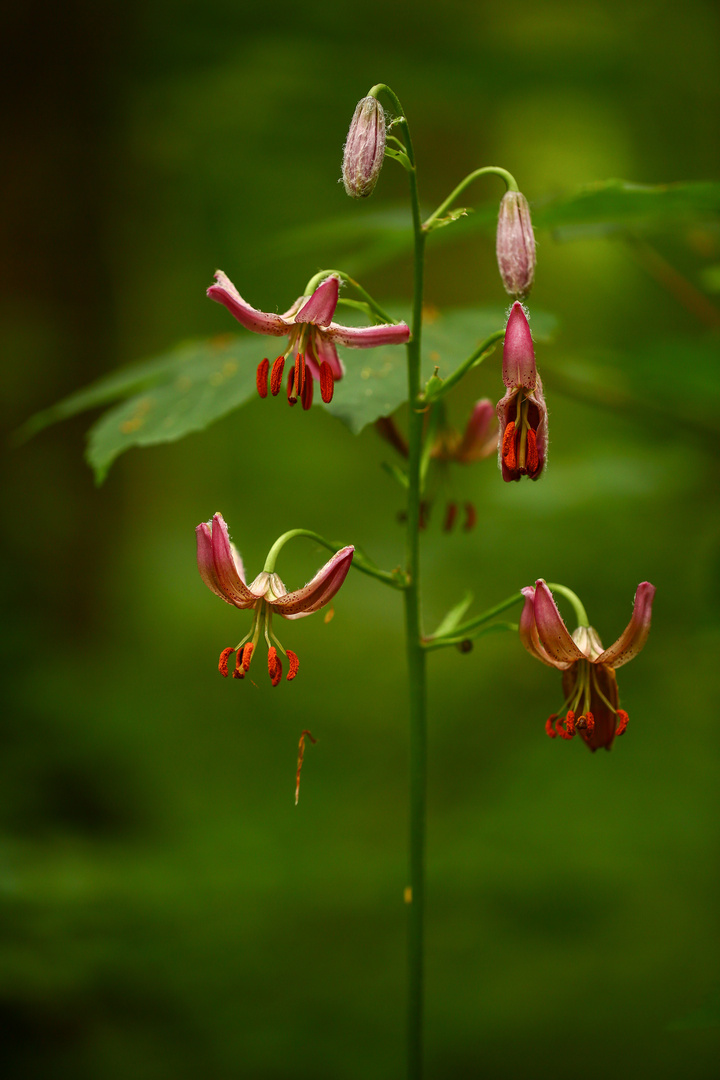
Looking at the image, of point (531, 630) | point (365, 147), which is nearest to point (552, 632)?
point (531, 630)

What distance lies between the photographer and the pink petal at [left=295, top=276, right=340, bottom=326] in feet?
4.39

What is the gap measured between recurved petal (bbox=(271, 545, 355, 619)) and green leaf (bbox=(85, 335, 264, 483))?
0.57 meters

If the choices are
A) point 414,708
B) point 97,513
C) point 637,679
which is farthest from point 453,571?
point 414,708

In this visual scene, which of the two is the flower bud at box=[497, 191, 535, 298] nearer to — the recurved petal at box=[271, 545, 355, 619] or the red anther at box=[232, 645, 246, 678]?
the recurved petal at box=[271, 545, 355, 619]

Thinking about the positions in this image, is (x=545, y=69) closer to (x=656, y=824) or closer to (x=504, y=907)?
(x=656, y=824)

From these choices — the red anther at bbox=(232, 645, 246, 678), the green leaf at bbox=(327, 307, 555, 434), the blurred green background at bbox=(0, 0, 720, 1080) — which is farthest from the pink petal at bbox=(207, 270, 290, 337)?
the blurred green background at bbox=(0, 0, 720, 1080)

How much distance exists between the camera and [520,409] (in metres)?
1.32

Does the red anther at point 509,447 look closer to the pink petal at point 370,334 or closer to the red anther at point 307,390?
the pink petal at point 370,334

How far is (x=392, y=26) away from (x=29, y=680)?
18.6ft

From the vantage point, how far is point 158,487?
8.59 metres

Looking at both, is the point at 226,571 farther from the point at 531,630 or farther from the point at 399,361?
the point at 399,361

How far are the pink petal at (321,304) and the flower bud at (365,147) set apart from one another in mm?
148

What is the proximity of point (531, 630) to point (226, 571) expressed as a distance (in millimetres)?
533

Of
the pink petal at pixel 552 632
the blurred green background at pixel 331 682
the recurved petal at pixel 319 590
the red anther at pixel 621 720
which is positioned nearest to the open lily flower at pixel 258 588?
the recurved petal at pixel 319 590
